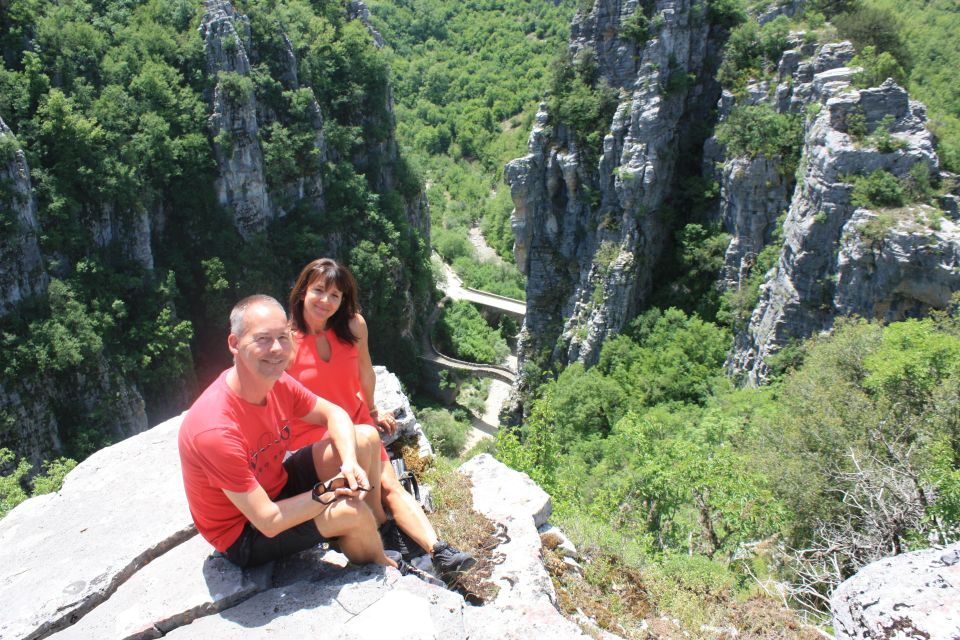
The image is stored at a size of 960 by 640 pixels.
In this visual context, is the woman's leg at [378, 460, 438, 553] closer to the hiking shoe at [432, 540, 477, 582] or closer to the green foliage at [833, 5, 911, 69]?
the hiking shoe at [432, 540, 477, 582]

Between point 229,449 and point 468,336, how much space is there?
3641 centimetres

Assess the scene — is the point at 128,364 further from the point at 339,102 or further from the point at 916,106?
the point at 916,106

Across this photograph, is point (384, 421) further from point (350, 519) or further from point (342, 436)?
point (350, 519)

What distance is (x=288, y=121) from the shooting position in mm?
34781

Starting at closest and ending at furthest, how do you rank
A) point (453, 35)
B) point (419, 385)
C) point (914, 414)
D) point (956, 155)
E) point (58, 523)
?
point (58, 523) < point (914, 414) < point (956, 155) < point (419, 385) < point (453, 35)

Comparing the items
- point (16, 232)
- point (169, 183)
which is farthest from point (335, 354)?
point (169, 183)

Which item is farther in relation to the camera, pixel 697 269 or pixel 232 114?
pixel 232 114

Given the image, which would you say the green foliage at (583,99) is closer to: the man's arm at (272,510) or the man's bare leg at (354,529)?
the man's bare leg at (354,529)

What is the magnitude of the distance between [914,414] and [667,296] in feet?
42.9

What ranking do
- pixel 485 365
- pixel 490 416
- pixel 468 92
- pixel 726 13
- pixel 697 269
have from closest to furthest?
pixel 697 269 < pixel 726 13 < pixel 490 416 < pixel 485 365 < pixel 468 92

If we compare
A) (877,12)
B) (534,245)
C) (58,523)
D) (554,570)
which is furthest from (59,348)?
(877,12)

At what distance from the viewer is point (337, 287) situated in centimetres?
478

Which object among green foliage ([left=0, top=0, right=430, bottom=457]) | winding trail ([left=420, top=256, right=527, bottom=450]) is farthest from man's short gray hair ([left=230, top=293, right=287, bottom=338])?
winding trail ([left=420, top=256, right=527, bottom=450])

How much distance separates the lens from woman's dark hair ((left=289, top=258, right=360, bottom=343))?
4750 millimetres
